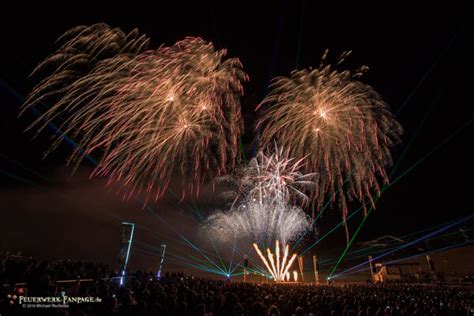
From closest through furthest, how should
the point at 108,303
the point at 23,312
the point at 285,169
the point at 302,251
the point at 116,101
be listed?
the point at 23,312 < the point at 108,303 < the point at 116,101 < the point at 285,169 < the point at 302,251

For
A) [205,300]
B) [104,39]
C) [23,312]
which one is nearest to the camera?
[23,312]

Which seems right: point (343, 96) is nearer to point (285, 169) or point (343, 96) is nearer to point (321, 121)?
point (321, 121)

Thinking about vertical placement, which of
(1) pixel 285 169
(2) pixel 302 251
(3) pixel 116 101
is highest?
(3) pixel 116 101

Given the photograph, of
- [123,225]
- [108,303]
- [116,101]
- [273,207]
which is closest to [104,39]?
[116,101]

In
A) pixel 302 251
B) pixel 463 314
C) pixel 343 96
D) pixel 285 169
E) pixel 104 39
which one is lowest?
pixel 463 314

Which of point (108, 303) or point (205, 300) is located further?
point (205, 300)

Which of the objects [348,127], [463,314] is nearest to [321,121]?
[348,127]

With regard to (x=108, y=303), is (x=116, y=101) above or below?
above

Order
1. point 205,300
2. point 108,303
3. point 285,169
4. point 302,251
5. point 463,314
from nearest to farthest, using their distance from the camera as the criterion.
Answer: point 108,303 < point 205,300 < point 463,314 < point 285,169 < point 302,251

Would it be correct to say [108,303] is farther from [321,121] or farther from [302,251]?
[302,251]
